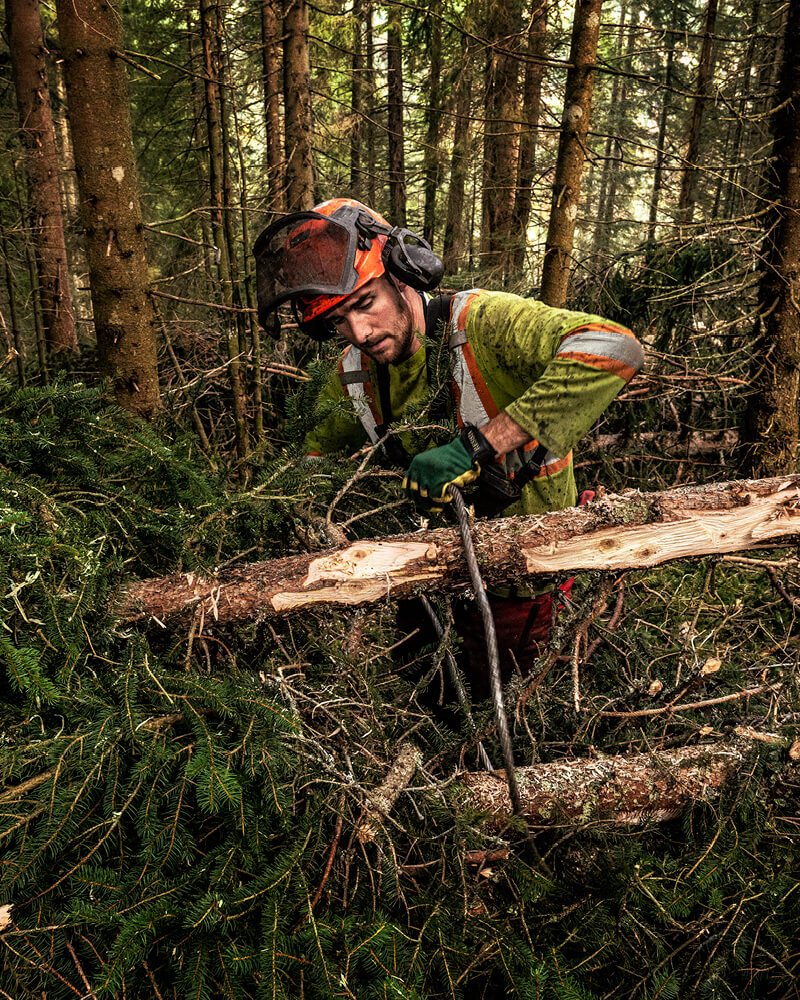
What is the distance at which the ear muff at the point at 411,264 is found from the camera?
268 cm

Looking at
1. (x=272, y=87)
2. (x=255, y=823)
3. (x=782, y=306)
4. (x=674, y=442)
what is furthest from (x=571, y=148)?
(x=272, y=87)

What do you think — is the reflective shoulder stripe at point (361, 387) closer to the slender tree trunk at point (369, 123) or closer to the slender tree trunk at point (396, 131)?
the slender tree trunk at point (396, 131)

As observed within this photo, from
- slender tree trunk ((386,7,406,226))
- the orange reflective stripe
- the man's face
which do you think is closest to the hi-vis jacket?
the orange reflective stripe

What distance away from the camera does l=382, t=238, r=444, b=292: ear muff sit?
8.80 ft

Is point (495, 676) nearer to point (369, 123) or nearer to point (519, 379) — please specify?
point (519, 379)

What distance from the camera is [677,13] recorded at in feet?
56.0

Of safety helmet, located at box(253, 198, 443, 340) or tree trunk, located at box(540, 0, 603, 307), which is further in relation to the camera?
tree trunk, located at box(540, 0, 603, 307)

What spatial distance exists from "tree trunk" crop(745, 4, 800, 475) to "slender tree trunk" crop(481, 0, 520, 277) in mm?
3081

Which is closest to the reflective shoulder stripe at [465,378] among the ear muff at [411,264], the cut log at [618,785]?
the ear muff at [411,264]

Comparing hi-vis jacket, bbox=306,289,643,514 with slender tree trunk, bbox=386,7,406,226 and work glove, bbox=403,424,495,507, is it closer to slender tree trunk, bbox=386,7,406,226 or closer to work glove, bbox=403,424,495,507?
work glove, bbox=403,424,495,507

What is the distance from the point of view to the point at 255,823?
1607 millimetres

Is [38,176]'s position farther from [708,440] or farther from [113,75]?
[708,440]

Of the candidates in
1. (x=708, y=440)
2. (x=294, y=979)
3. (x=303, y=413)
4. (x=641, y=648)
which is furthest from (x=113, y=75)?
(x=708, y=440)

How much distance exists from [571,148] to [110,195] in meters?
3.80
